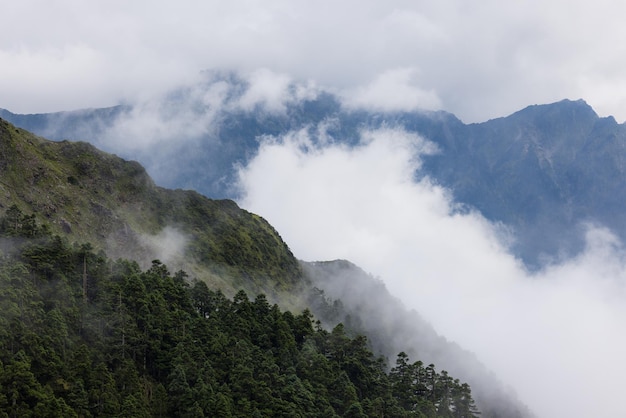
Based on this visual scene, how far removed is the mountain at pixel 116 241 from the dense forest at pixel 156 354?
0.45 m

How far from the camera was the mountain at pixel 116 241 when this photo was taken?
94188 millimetres

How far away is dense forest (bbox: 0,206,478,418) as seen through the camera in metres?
74.8

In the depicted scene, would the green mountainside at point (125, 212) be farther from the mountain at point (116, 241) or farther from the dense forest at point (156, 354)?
the dense forest at point (156, 354)

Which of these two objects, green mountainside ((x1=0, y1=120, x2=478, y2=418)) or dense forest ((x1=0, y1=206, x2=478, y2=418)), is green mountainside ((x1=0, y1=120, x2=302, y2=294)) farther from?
→ dense forest ((x1=0, y1=206, x2=478, y2=418))

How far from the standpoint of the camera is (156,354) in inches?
3740

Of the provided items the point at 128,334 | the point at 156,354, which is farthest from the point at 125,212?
the point at 128,334

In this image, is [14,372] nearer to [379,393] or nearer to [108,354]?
[108,354]

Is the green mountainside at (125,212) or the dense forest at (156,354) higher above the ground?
the green mountainside at (125,212)

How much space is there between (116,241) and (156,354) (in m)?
62.3

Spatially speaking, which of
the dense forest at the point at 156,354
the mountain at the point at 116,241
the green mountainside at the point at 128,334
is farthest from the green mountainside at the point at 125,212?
the dense forest at the point at 156,354

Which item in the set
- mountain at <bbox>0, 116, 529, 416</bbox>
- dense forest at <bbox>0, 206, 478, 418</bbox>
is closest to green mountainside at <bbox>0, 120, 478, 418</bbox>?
dense forest at <bbox>0, 206, 478, 418</bbox>

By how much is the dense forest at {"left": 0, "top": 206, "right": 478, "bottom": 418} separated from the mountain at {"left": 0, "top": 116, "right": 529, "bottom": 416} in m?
0.45

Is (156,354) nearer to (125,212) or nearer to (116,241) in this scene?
(116,241)

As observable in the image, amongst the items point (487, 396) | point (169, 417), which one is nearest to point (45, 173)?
point (169, 417)
